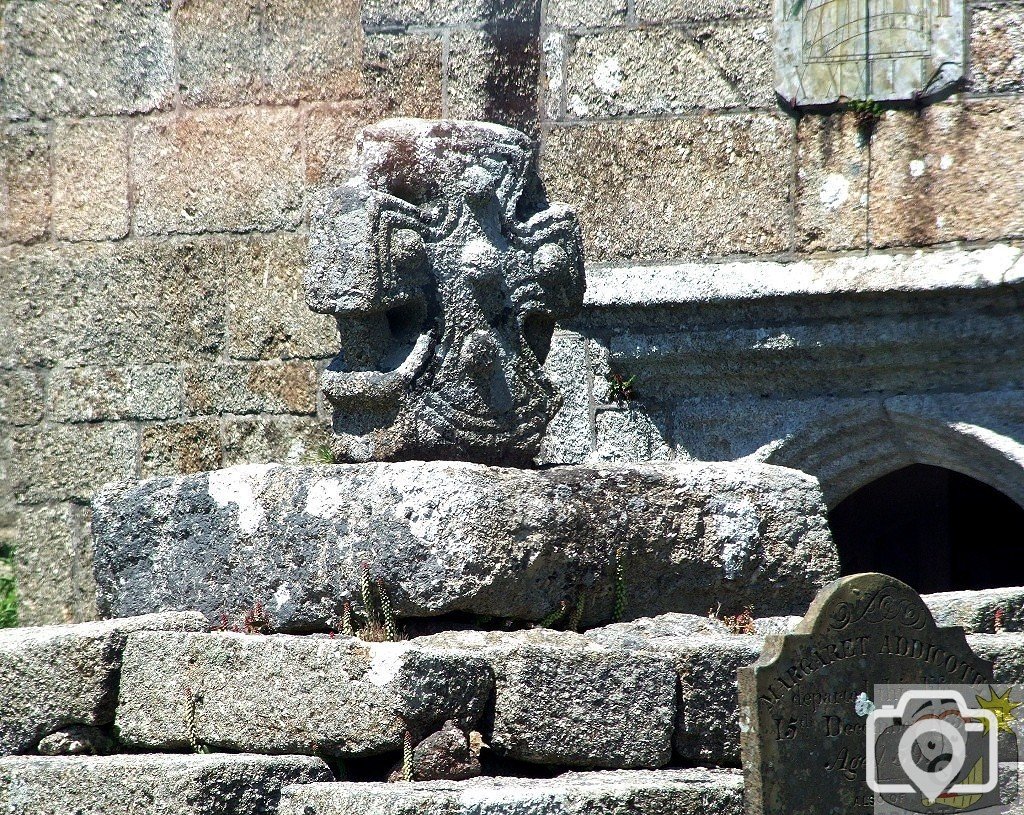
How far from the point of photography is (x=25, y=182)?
5.61 metres

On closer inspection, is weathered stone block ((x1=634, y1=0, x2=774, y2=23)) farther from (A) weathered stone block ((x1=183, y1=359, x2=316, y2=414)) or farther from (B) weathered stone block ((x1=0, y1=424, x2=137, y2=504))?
(B) weathered stone block ((x1=0, y1=424, x2=137, y2=504))

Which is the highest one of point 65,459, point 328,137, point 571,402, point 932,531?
point 328,137

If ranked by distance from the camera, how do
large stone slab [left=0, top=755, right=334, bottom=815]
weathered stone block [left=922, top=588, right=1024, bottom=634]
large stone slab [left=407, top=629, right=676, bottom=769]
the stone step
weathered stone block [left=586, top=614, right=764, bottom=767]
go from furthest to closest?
weathered stone block [left=922, top=588, right=1024, bottom=634], weathered stone block [left=586, top=614, right=764, bottom=767], large stone slab [left=407, top=629, right=676, bottom=769], large stone slab [left=0, top=755, right=334, bottom=815], the stone step

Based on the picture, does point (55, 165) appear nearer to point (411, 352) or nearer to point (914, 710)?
point (411, 352)

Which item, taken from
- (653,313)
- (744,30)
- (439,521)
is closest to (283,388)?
(653,313)

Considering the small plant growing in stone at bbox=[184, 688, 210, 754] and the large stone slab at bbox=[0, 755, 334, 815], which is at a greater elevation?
the small plant growing in stone at bbox=[184, 688, 210, 754]

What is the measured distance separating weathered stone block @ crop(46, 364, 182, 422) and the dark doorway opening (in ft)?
8.77

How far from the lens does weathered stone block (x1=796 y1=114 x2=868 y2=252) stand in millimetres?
4785

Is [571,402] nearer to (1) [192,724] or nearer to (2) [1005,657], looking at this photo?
(2) [1005,657]

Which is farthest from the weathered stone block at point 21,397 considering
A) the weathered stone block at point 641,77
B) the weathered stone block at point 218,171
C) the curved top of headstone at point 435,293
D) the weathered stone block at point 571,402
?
the curved top of headstone at point 435,293

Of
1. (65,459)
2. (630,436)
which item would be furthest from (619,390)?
(65,459)

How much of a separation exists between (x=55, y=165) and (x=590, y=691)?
3615 mm

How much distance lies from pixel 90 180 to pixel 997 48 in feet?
10.5

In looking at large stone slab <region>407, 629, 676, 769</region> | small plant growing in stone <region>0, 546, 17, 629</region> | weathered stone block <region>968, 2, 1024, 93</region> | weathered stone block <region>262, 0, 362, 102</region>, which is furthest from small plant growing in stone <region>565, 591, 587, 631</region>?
small plant growing in stone <region>0, 546, 17, 629</region>
